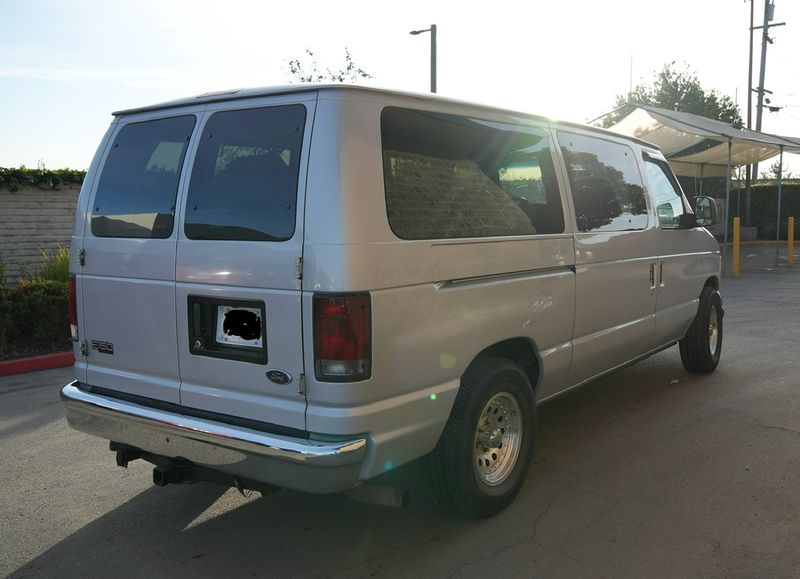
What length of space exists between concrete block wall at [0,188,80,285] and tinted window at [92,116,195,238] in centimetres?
883

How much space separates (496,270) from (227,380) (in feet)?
4.64

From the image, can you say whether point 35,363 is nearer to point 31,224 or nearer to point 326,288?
point 31,224

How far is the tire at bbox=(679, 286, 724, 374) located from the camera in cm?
655

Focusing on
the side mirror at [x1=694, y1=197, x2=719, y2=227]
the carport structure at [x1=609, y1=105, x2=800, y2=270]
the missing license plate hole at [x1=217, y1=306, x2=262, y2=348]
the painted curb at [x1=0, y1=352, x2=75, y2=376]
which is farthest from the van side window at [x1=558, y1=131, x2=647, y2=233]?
the carport structure at [x1=609, y1=105, x2=800, y2=270]

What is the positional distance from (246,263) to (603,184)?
2720mm

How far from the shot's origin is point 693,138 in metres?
16.8

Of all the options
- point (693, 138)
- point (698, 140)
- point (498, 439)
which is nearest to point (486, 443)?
point (498, 439)

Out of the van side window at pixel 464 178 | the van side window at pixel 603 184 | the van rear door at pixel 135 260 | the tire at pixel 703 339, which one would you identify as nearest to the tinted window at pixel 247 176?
the van rear door at pixel 135 260

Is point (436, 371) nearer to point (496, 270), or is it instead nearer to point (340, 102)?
point (496, 270)

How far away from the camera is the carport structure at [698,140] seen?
1521cm

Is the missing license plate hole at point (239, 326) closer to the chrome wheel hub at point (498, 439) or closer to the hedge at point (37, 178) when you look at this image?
the chrome wheel hub at point (498, 439)

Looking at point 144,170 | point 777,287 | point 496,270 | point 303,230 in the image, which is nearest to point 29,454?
point 144,170

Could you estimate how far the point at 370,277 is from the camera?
2971 mm

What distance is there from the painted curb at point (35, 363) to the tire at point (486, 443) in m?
5.40
